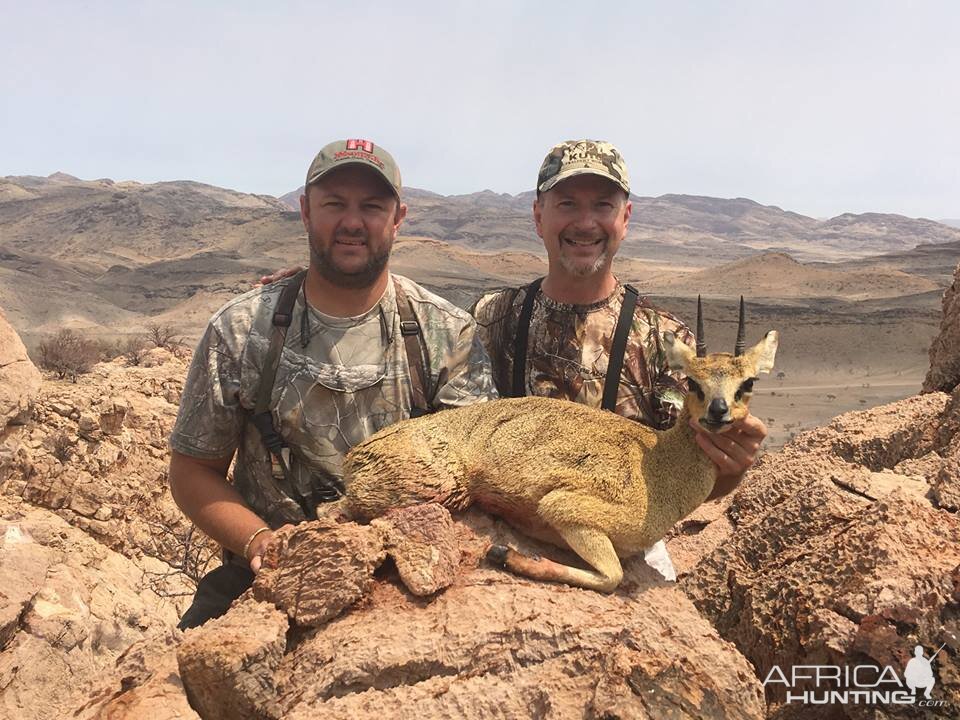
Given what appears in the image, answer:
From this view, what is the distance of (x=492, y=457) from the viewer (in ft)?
12.6

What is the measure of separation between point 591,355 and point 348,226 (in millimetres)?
2177

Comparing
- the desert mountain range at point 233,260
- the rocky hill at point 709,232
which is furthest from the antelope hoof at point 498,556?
the rocky hill at point 709,232

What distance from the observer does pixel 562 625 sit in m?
3.11

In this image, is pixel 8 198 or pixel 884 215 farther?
pixel 884 215

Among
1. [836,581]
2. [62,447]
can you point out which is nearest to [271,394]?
[836,581]

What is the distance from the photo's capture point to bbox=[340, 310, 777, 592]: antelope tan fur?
3.66 meters

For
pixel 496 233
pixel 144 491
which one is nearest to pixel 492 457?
pixel 144 491

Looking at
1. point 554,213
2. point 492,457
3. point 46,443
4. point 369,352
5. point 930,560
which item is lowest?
point 46,443

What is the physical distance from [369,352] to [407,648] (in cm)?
212

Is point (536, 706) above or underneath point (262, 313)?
underneath

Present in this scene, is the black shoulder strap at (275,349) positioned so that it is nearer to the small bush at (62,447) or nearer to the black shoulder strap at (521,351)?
the black shoulder strap at (521,351)

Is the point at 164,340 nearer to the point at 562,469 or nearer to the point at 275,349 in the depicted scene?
the point at 275,349

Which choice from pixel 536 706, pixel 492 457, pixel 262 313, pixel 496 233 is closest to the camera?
pixel 536 706

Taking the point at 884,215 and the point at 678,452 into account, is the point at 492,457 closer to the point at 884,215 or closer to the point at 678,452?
the point at 678,452
